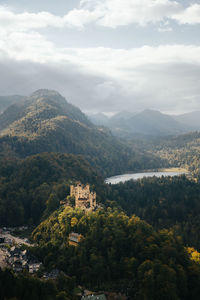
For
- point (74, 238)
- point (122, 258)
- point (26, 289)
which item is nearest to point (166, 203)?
point (122, 258)

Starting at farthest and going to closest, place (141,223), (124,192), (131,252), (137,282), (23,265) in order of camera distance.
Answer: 1. (124,192)
2. (141,223)
3. (131,252)
4. (23,265)
5. (137,282)

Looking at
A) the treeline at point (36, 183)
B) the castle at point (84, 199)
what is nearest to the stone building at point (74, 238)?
the castle at point (84, 199)

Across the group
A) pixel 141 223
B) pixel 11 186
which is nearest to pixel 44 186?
pixel 11 186

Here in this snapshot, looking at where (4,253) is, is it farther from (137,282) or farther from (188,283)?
(188,283)

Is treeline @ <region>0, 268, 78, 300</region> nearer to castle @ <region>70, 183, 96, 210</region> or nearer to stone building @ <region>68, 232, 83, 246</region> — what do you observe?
stone building @ <region>68, 232, 83, 246</region>

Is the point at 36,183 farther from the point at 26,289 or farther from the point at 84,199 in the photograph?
the point at 26,289

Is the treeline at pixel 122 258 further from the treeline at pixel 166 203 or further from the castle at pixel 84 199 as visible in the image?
the treeline at pixel 166 203
